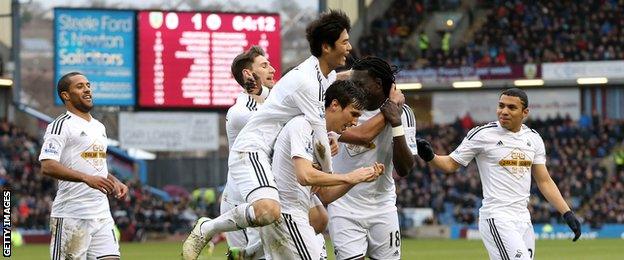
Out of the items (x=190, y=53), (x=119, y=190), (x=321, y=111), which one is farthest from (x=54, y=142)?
(x=190, y=53)

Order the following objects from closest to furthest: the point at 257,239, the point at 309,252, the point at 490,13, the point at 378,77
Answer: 1. the point at 309,252
2. the point at 378,77
3. the point at 257,239
4. the point at 490,13

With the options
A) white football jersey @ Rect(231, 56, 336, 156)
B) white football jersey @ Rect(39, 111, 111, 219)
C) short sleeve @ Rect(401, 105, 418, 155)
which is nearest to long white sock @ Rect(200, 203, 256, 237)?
white football jersey @ Rect(231, 56, 336, 156)

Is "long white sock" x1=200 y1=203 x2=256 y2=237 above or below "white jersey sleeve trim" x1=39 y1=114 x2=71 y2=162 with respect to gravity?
below

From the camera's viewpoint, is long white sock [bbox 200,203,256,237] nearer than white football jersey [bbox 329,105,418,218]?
Yes

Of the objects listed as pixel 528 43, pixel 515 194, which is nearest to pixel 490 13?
pixel 528 43

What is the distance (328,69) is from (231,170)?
1002 mm

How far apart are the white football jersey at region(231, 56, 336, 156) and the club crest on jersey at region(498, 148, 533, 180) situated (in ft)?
10.2

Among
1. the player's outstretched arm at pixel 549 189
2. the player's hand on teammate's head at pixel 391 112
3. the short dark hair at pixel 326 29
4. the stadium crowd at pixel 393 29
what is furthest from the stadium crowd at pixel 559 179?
the short dark hair at pixel 326 29

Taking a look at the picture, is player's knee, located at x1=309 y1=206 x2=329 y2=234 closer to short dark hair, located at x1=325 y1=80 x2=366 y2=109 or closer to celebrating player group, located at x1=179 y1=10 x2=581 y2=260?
celebrating player group, located at x1=179 y1=10 x2=581 y2=260

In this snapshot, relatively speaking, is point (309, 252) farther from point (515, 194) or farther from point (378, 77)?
point (515, 194)

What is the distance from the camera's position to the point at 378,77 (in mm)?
9781

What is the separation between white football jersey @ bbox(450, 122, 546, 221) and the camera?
Result: 1169 cm

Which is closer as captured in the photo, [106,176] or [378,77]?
[378,77]

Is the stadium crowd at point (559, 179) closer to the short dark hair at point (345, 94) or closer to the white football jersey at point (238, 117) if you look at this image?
the white football jersey at point (238, 117)
